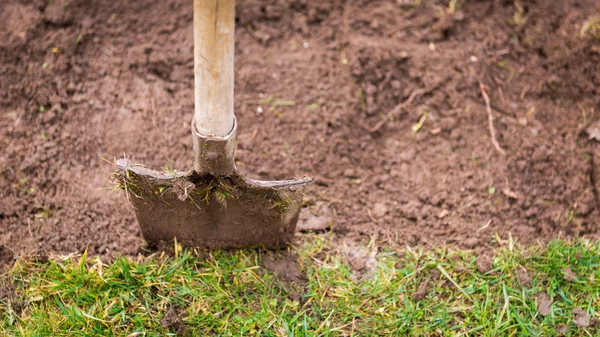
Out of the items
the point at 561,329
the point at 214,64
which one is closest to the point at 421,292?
the point at 561,329

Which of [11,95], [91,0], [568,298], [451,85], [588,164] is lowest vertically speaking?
[568,298]

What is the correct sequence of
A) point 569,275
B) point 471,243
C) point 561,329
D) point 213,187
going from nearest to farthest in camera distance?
point 213,187
point 561,329
point 569,275
point 471,243

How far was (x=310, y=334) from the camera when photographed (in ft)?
7.25

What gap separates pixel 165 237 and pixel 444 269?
3.79ft

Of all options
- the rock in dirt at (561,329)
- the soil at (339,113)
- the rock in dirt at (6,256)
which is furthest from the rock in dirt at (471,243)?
the rock in dirt at (6,256)

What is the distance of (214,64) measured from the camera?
1.84m

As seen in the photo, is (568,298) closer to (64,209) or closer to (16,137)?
(64,209)

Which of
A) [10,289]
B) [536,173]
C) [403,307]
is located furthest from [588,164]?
[10,289]

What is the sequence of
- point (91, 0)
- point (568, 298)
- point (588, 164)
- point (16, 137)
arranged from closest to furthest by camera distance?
point (568, 298) → point (16, 137) → point (588, 164) → point (91, 0)

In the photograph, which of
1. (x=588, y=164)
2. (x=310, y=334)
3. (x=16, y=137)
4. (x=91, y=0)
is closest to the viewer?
(x=310, y=334)

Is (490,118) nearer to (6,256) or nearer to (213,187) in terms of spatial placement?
(213,187)

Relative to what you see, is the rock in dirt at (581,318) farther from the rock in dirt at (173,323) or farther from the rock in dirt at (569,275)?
the rock in dirt at (173,323)

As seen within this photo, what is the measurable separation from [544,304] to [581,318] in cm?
14

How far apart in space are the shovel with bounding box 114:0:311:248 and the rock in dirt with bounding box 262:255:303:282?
0.20ft
